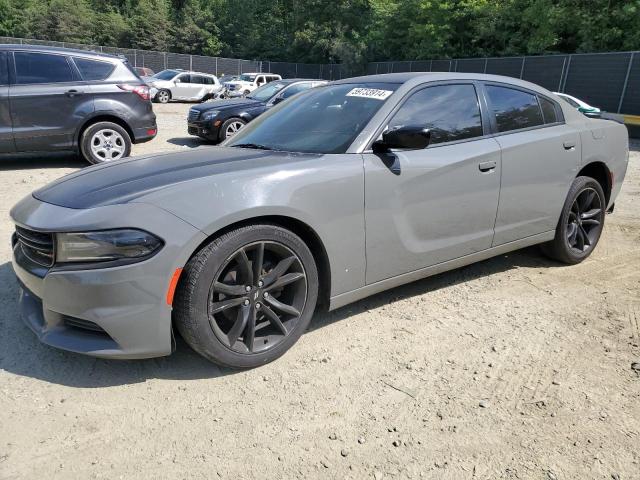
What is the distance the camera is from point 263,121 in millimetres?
3797

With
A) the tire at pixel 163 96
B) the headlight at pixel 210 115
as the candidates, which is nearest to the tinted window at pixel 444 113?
the headlight at pixel 210 115

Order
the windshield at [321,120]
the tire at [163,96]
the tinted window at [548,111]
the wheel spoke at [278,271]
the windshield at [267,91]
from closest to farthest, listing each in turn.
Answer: the wheel spoke at [278,271] → the windshield at [321,120] → the tinted window at [548,111] → the windshield at [267,91] → the tire at [163,96]

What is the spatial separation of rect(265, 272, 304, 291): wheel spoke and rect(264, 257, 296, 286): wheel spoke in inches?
0.7

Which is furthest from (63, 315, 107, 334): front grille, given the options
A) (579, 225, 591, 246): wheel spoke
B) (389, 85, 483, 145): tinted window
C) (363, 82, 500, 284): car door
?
(579, 225, 591, 246): wheel spoke

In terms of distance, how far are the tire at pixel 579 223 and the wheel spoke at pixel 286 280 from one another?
8.41ft

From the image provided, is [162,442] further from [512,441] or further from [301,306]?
[512,441]

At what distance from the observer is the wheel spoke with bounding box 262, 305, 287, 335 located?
271 cm

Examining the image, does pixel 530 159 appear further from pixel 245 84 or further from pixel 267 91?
pixel 245 84

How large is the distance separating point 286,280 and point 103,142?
6222 mm

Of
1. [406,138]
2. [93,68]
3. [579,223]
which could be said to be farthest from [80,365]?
[93,68]

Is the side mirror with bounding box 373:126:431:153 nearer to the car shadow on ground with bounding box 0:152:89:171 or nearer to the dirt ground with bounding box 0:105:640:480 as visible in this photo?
the dirt ground with bounding box 0:105:640:480

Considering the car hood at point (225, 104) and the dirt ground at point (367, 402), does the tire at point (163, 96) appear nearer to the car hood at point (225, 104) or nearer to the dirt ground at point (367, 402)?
the car hood at point (225, 104)

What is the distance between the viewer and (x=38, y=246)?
2504 millimetres

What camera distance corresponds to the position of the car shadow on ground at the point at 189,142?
11116 millimetres
